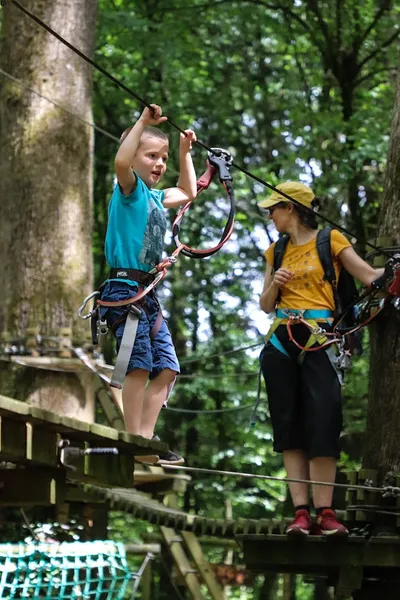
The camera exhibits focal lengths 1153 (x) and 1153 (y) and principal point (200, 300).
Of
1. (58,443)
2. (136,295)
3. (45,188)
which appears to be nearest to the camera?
(136,295)

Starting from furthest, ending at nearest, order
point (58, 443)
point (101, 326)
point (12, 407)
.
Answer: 1. point (58, 443)
2. point (12, 407)
3. point (101, 326)

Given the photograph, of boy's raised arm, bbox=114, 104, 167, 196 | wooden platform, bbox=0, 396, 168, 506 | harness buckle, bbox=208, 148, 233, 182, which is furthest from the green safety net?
boy's raised arm, bbox=114, 104, 167, 196

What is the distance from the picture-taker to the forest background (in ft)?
41.1

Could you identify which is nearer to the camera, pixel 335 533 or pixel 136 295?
pixel 136 295

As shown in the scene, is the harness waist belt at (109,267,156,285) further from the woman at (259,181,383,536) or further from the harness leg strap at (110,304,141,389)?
the woman at (259,181,383,536)

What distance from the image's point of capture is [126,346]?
446 cm

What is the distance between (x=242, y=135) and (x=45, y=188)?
8029 mm

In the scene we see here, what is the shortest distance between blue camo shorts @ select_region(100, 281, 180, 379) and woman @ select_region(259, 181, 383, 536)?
74 centimetres

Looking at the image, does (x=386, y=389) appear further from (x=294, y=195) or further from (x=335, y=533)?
(x=294, y=195)

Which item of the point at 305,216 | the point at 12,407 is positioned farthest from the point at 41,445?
the point at 305,216

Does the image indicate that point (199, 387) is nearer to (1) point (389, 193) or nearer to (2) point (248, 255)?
(2) point (248, 255)

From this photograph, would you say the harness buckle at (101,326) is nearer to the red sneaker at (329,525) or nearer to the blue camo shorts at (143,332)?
the blue camo shorts at (143,332)

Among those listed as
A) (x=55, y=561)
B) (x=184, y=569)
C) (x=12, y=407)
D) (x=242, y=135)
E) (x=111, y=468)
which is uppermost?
(x=242, y=135)

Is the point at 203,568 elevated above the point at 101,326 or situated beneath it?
situated beneath
